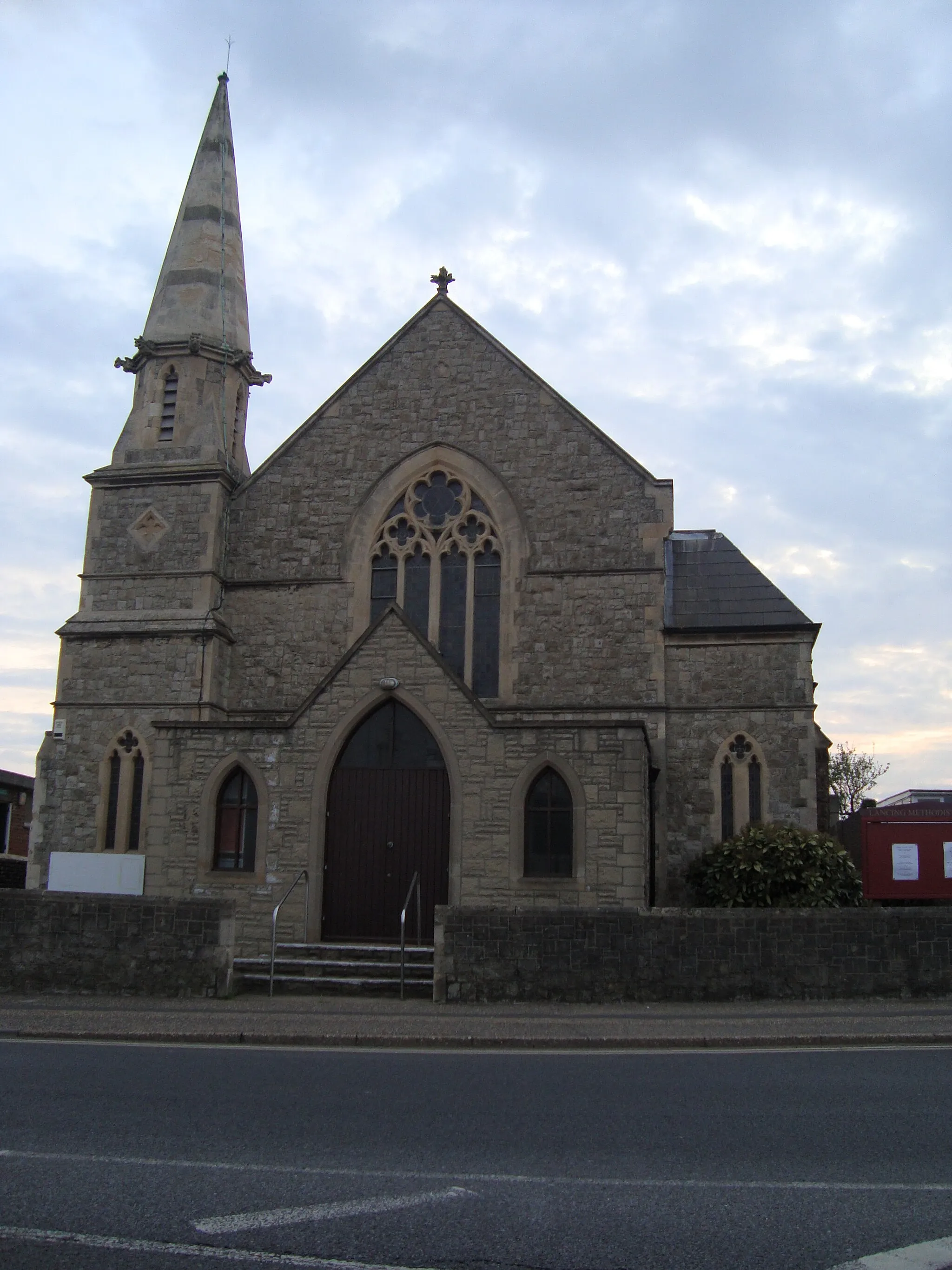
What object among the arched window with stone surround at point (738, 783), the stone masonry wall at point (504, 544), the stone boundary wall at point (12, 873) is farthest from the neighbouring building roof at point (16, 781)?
the arched window with stone surround at point (738, 783)

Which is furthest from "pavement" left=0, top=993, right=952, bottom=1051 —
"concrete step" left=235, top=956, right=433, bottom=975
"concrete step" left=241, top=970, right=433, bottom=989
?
"concrete step" left=235, top=956, right=433, bottom=975

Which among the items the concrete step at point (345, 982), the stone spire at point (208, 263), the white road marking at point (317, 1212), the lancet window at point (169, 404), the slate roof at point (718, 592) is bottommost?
the white road marking at point (317, 1212)

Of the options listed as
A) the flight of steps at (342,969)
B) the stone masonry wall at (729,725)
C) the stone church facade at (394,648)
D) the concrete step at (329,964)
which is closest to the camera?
the flight of steps at (342,969)

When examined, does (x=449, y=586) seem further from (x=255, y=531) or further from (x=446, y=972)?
(x=446, y=972)

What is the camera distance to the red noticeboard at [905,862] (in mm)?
15352

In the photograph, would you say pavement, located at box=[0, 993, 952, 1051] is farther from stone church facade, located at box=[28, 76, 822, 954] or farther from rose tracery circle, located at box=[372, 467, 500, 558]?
rose tracery circle, located at box=[372, 467, 500, 558]

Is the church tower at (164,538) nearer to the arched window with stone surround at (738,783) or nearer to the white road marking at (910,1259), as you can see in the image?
the arched window with stone surround at (738,783)

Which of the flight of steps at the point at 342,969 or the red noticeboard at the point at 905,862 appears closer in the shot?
the flight of steps at the point at 342,969

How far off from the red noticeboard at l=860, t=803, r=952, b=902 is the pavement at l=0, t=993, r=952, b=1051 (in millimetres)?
2704

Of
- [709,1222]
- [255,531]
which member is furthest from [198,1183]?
[255,531]

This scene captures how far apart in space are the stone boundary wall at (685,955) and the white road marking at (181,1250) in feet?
27.2

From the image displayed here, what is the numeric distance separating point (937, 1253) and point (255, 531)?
18.3m

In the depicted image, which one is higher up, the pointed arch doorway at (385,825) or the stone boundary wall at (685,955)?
the pointed arch doorway at (385,825)

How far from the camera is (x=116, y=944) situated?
1342cm
